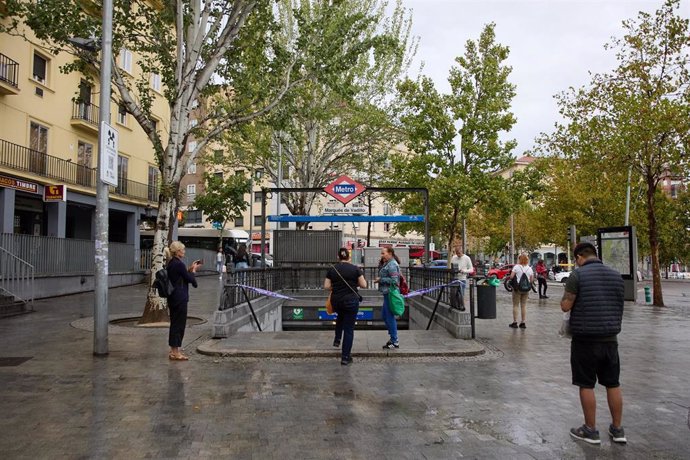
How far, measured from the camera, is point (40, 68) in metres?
23.7

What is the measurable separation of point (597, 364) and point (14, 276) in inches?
614

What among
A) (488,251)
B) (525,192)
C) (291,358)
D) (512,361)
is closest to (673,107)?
(525,192)

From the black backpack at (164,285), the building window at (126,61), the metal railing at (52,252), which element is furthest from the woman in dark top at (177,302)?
the building window at (126,61)

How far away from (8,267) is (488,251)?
6333cm

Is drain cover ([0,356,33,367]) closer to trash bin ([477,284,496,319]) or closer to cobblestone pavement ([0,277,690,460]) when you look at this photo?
cobblestone pavement ([0,277,690,460])

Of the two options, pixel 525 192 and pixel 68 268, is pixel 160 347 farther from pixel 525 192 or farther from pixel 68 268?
pixel 525 192

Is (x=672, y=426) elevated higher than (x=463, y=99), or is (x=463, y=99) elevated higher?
(x=463, y=99)

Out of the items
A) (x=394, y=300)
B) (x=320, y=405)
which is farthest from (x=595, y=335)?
(x=394, y=300)

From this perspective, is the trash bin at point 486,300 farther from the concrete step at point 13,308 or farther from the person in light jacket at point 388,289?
the concrete step at point 13,308

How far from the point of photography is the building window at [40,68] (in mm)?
23406

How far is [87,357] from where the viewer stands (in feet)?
28.6

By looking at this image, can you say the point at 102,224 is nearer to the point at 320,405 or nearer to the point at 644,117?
the point at 320,405

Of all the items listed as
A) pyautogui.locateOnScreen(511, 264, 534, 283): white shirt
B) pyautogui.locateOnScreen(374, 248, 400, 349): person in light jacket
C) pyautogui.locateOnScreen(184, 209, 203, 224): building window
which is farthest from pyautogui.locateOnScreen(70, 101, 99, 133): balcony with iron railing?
pyautogui.locateOnScreen(184, 209, 203, 224): building window

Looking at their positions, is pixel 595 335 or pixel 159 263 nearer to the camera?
pixel 595 335
